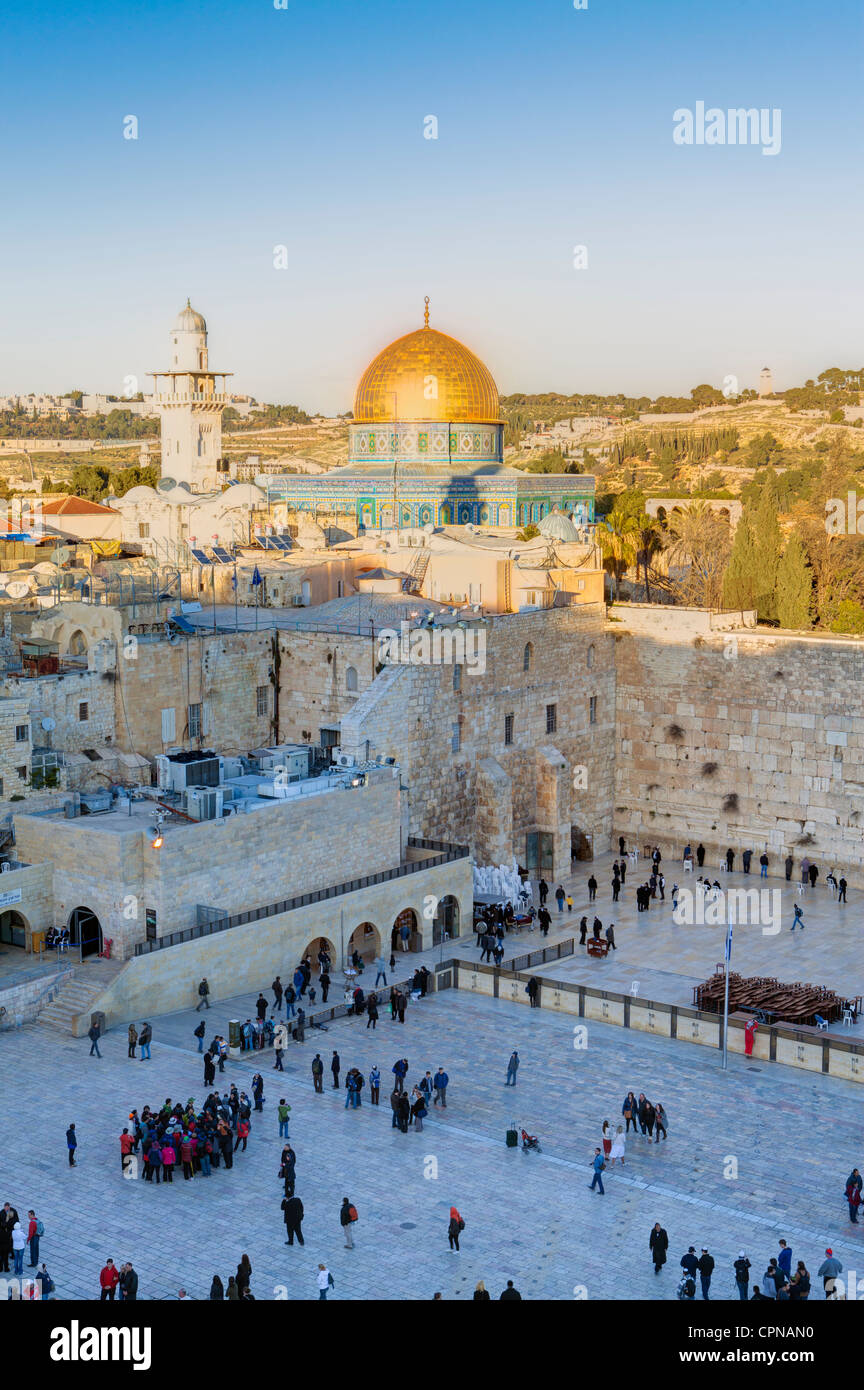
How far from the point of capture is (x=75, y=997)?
21.7 metres

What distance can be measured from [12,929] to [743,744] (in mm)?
16087

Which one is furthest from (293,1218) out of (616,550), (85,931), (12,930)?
(616,550)

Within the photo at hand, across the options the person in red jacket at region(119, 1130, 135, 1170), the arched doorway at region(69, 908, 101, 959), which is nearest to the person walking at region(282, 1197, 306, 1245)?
the person in red jacket at region(119, 1130, 135, 1170)

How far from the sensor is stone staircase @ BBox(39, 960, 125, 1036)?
2147 centimetres

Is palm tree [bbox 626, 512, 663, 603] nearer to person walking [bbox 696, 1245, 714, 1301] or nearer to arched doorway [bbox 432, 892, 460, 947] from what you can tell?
arched doorway [bbox 432, 892, 460, 947]

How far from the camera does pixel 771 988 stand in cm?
2386

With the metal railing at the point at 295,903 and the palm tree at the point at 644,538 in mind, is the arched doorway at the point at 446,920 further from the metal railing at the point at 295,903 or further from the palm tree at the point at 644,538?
the palm tree at the point at 644,538

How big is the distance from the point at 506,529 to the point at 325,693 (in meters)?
18.8

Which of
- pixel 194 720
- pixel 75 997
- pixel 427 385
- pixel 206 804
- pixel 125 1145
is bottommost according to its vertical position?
pixel 125 1145

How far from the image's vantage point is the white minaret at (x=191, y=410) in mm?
53188

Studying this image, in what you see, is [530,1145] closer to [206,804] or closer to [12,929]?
[206,804]

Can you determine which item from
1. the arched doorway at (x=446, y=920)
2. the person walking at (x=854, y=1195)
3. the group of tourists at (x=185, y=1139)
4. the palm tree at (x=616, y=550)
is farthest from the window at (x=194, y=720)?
the palm tree at (x=616, y=550)

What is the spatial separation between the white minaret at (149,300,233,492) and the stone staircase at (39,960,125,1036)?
33.2 m
